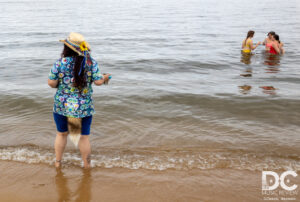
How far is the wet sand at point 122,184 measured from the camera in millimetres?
3463

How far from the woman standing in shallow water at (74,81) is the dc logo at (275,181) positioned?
245 cm

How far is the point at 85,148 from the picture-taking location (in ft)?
13.0

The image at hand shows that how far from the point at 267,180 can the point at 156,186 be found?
151 cm

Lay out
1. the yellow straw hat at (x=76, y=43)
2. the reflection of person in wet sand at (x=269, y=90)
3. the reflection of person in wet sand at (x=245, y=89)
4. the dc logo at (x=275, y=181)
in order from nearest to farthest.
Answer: the yellow straw hat at (x=76, y=43) < the dc logo at (x=275, y=181) < the reflection of person in wet sand at (x=269, y=90) < the reflection of person in wet sand at (x=245, y=89)

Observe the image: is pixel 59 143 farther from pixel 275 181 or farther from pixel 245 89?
pixel 245 89

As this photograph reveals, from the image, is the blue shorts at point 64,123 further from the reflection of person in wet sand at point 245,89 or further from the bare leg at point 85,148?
the reflection of person in wet sand at point 245,89

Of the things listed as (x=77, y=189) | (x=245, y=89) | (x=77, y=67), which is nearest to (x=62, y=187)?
(x=77, y=189)

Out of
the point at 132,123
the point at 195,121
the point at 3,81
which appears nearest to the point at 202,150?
the point at 195,121

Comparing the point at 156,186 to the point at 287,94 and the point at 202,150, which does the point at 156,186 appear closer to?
the point at 202,150

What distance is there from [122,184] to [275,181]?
6.68ft

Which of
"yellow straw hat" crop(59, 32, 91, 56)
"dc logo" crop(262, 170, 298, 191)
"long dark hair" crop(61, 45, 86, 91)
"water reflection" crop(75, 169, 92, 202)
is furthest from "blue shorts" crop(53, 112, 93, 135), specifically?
"dc logo" crop(262, 170, 298, 191)

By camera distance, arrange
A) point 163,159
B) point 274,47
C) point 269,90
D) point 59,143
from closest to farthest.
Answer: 1. point 59,143
2. point 163,159
3. point 269,90
4. point 274,47

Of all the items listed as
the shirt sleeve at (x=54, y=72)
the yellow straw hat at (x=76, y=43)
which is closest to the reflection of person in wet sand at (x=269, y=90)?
the yellow straw hat at (x=76, y=43)

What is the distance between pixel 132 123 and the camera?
6.04 meters
